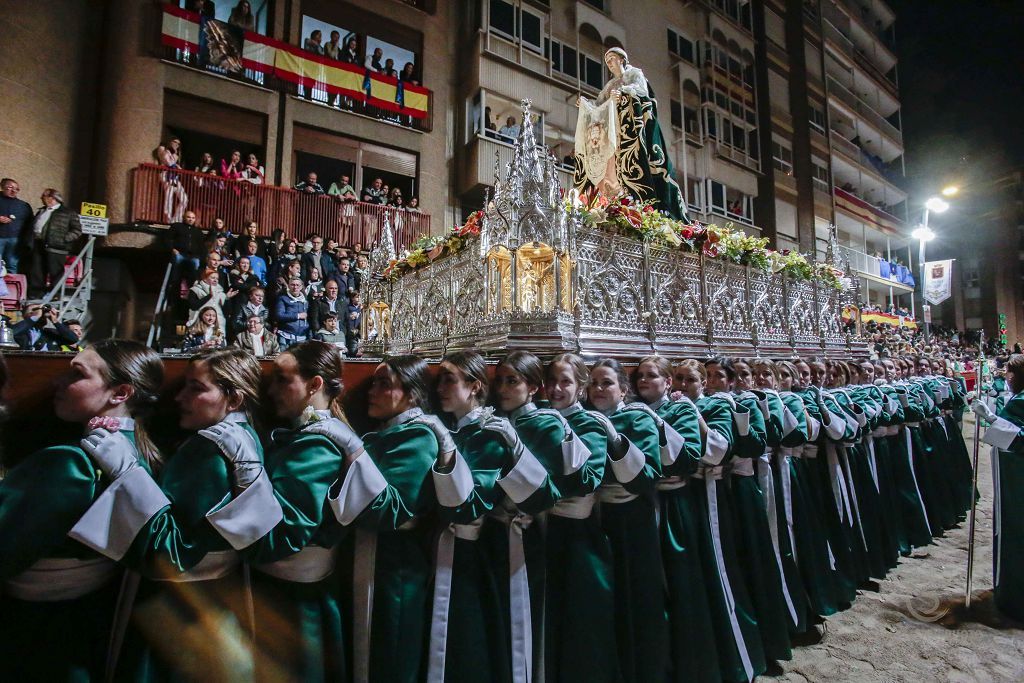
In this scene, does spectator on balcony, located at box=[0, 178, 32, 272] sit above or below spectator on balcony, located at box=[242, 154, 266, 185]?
below

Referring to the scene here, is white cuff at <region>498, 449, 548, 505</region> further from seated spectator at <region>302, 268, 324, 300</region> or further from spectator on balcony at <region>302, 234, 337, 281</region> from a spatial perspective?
spectator on balcony at <region>302, 234, 337, 281</region>

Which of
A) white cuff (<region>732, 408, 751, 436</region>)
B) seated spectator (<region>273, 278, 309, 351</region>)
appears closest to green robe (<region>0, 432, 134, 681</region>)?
white cuff (<region>732, 408, 751, 436</region>)

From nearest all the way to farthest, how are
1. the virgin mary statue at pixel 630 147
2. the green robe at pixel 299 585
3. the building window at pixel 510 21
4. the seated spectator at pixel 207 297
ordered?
the green robe at pixel 299 585, the virgin mary statue at pixel 630 147, the seated spectator at pixel 207 297, the building window at pixel 510 21

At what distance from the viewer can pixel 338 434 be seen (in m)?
2.02

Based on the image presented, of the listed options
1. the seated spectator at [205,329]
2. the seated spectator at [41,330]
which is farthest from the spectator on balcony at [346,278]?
the seated spectator at [41,330]

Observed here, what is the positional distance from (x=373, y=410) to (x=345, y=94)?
14.9 m

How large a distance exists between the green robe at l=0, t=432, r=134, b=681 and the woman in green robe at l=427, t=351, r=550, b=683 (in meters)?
1.21

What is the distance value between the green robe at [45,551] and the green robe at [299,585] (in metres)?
0.52

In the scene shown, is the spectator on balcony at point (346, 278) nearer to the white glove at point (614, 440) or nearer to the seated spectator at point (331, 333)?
the seated spectator at point (331, 333)

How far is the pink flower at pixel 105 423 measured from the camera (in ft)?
5.72

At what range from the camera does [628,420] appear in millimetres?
3104

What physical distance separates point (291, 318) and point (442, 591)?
793 cm

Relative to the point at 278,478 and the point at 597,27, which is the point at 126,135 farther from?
the point at 597,27

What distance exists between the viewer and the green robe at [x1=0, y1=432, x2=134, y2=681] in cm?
150
